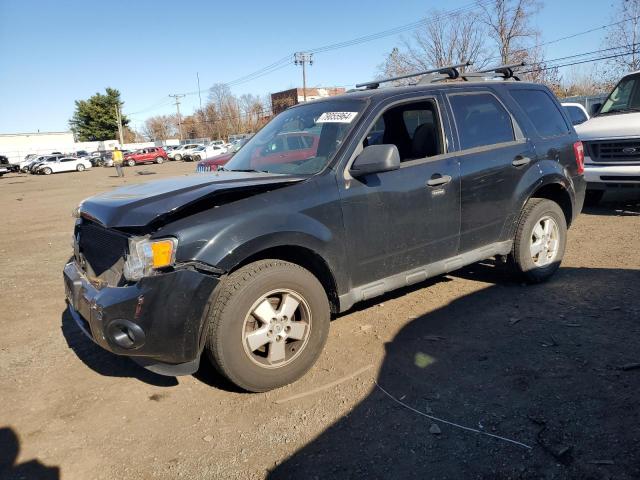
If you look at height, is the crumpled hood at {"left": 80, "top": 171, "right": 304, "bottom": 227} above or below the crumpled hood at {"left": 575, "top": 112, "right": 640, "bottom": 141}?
below

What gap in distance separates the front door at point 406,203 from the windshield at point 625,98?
20.5 ft

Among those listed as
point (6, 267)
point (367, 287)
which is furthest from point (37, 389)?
point (6, 267)

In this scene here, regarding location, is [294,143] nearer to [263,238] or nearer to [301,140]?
[301,140]

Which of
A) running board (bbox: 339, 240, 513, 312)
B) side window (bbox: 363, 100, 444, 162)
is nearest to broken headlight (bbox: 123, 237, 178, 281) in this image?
running board (bbox: 339, 240, 513, 312)

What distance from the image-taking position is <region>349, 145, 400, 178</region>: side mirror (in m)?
3.40

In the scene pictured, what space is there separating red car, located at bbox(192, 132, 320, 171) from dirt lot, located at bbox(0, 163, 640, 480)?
1.55 meters

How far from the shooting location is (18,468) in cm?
263

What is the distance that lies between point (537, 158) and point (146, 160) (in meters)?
51.4

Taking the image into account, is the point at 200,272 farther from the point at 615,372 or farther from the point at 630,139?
the point at 630,139

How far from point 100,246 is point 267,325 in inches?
49.8

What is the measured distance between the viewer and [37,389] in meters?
3.51

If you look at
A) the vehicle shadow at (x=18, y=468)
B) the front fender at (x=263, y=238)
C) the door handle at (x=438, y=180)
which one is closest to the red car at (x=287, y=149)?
the front fender at (x=263, y=238)

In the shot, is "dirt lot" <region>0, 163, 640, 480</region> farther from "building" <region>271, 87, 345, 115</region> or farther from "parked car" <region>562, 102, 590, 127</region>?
"building" <region>271, 87, 345, 115</region>

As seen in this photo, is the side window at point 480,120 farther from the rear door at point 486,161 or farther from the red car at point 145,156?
the red car at point 145,156
